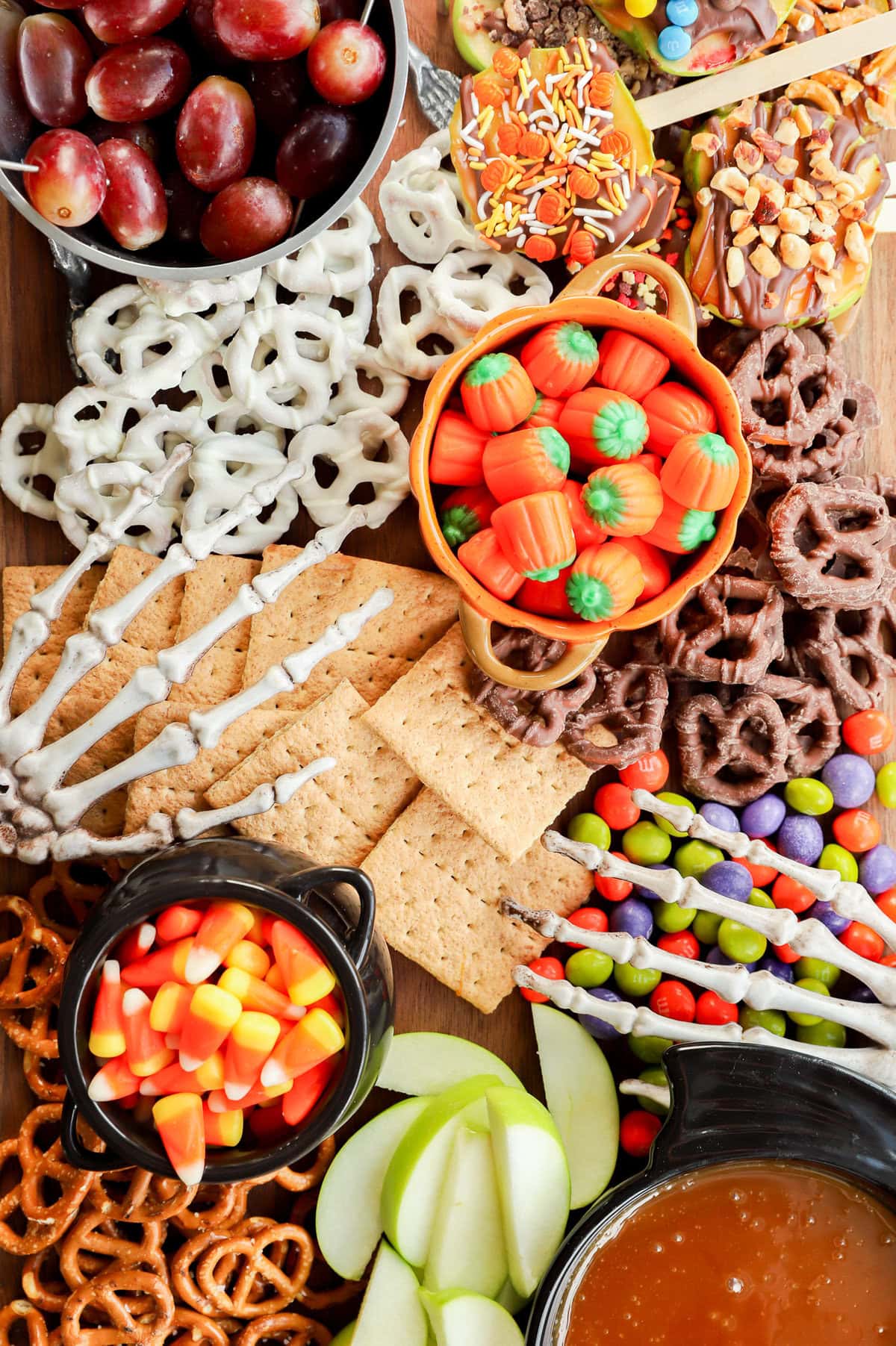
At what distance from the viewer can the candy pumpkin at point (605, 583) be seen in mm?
1349

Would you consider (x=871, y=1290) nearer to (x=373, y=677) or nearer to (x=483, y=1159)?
(x=483, y=1159)

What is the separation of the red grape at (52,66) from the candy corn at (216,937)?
0.91m

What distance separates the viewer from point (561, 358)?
4.53 feet

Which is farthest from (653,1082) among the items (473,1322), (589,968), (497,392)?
(497,392)

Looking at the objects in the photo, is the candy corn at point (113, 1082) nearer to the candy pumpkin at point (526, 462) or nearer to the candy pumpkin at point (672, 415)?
the candy pumpkin at point (526, 462)

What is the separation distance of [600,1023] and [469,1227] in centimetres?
32

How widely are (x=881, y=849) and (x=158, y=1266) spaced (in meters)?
1.17

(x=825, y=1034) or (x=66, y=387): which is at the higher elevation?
(x=66, y=387)

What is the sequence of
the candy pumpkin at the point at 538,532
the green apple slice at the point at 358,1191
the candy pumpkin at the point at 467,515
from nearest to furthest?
1. the candy pumpkin at the point at 538,532
2. the candy pumpkin at the point at 467,515
3. the green apple slice at the point at 358,1191

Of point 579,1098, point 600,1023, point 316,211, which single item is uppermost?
point 316,211

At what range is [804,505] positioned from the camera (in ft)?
4.97

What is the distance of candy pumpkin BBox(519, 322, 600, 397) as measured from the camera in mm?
1383

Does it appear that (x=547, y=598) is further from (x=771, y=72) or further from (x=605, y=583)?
(x=771, y=72)

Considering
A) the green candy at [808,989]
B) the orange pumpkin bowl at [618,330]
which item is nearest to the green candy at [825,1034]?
the green candy at [808,989]
